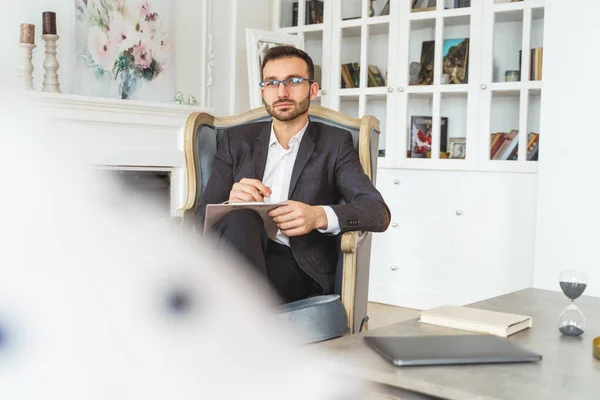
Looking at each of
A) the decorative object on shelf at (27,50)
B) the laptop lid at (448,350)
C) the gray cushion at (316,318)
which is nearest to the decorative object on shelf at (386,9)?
the decorative object on shelf at (27,50)

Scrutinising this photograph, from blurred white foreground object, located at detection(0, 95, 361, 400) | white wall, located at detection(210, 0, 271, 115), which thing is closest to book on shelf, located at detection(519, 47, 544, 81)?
white wall, located at detection(210, 0, 271, 115)

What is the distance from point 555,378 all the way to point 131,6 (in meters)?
3.02

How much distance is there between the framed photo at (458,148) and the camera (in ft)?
11.8

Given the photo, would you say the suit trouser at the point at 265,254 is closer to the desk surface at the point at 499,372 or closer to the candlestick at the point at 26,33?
the desk surface at the point at 499,372

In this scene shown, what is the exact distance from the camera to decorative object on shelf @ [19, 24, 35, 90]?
9.73ft

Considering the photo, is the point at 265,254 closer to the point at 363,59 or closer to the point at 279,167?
the point at 279,167

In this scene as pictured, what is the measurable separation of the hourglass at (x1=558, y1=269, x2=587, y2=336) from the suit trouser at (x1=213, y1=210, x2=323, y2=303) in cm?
67

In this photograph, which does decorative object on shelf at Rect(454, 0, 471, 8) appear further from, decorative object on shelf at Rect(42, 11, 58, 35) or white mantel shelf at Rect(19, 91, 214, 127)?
decorative object on shelf at Rect(42, 11, 58, 35)

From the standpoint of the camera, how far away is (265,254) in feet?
5.95

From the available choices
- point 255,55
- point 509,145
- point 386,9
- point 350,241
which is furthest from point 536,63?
point 350,241

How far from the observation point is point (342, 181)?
6.40 feet

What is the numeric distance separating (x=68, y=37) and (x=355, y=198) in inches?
79.2

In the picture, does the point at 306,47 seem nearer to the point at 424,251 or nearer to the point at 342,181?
the point at 424,251

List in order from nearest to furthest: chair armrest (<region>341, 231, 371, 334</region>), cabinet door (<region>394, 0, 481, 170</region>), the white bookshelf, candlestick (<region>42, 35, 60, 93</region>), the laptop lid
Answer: the laptop lid
chair armrest (<region>341, 231, 371, 334</region>)
candlestick (<region>42, 35, 60, 93</region>)
the white bookshelf
cabinet door (<region>394, 0, 481, 170</region>)
